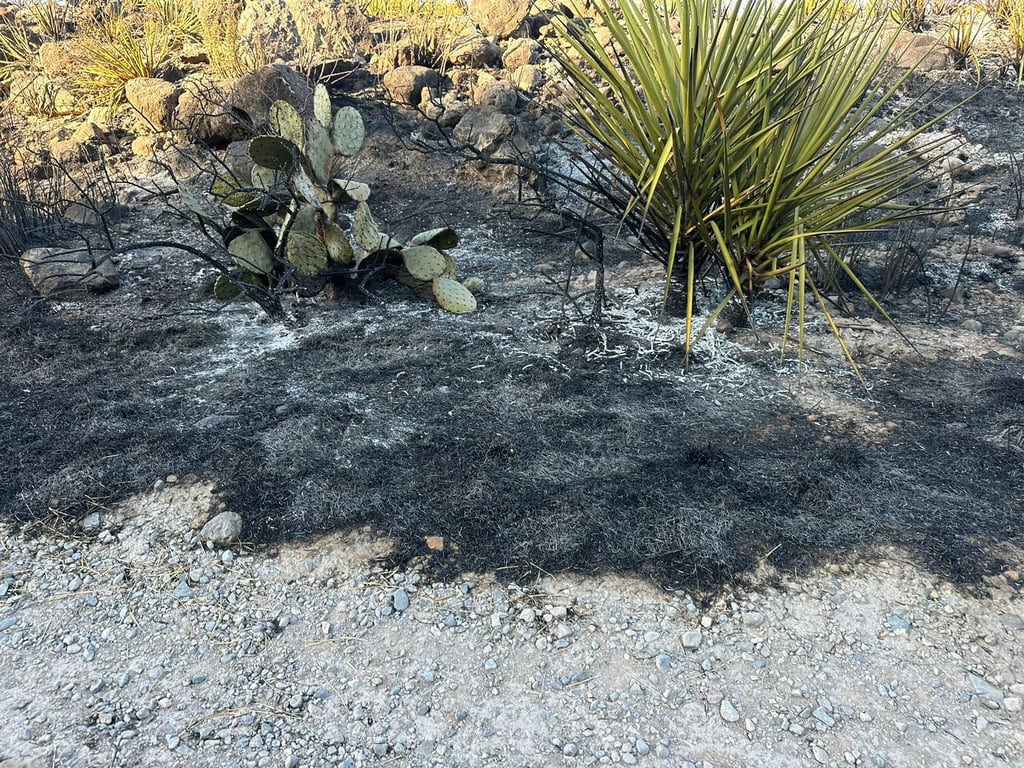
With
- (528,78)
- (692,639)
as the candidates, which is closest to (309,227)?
(692,639)

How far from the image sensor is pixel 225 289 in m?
3.87

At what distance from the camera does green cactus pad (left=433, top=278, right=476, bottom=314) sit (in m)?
3.70

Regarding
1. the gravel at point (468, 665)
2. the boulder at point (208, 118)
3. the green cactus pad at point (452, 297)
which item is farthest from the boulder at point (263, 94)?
the gravel at point (468, 665)

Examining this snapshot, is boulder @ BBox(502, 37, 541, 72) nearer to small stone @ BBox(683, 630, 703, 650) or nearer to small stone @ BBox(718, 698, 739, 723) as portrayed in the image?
small stone @ BBox(683, 630, 703, 650)

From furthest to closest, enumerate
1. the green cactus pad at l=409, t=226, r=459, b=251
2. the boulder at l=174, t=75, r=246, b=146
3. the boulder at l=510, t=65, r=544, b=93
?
1. the boulder at l=510, t=65, r=544, b=93
2. the boulder at l=174, t=75, r=246, b=146
3. the green cactus pad at l=409, t=226, r=459, b=251

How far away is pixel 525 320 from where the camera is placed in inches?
145

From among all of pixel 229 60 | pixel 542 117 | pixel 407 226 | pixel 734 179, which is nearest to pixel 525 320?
pixel 734 179

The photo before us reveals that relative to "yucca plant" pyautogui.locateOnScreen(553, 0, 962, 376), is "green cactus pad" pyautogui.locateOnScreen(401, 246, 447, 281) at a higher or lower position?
lower

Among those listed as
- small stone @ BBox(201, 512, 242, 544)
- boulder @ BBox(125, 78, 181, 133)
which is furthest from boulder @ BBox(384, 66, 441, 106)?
small stone @ BBox(201, 512, 242, 544)

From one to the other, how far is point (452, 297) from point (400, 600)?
1917 millimetres

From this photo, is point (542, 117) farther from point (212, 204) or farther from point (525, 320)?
point (525, 320)

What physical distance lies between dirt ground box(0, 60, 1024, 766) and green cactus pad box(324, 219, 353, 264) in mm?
224

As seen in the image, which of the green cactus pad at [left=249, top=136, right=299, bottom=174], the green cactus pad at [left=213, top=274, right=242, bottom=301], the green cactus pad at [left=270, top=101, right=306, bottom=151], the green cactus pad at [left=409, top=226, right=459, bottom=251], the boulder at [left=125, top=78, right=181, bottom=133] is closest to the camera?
the green cactus pad at [left=249, top=136, right=299, bottom=174]

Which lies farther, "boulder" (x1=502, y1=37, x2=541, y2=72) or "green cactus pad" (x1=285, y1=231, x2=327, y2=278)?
"boulder" (x1=502, y1=37, x2=541, y2=72)
